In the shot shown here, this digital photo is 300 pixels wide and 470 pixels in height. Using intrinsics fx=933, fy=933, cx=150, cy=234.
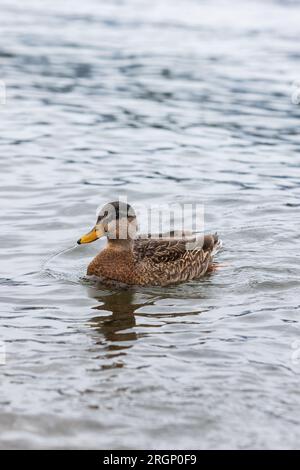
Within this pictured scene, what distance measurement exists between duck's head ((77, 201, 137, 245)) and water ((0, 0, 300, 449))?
0.64 meters

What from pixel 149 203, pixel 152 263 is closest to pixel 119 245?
pixel 152 263

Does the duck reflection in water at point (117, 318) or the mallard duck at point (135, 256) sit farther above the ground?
the mallard duck at point (135, 256)

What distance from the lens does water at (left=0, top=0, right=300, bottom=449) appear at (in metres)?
7.84

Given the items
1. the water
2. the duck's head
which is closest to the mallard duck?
the duck's head

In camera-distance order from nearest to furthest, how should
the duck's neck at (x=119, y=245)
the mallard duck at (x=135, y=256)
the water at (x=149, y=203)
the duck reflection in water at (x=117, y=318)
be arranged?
the water at (x=149, y=203), the duck reflection in water at (x=117, y=318), the mallard duck at (x=135, y=256), the duck's neck at (x=119, y=245)

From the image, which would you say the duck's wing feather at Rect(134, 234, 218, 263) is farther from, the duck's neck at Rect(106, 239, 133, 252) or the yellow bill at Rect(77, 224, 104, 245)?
the yellow bill at Rect(77, 224, 104, 245)

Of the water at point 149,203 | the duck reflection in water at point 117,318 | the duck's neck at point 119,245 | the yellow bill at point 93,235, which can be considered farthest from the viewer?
the duck's neck at point 119,245

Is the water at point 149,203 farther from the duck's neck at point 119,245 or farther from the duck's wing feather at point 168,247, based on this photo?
the duck's neck at point 119,245

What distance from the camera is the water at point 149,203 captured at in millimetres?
7844

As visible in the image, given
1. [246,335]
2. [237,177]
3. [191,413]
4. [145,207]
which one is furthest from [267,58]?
[191,413]

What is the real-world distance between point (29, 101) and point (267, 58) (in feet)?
26.6

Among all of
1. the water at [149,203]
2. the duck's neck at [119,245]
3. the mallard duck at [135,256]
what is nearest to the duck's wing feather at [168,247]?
the mallard duck at [135,256]

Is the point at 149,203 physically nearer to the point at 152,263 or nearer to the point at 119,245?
the point at 119,245

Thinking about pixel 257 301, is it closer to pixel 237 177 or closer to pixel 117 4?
pixel 237 177
